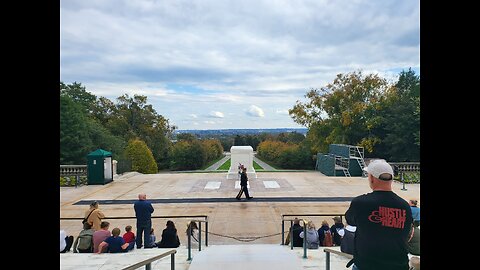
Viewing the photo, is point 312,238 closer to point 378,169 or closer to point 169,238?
point 169,238

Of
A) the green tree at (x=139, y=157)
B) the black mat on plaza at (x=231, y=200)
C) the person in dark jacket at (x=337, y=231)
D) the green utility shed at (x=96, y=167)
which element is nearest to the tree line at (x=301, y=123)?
the green tree at (x=139, y=157)

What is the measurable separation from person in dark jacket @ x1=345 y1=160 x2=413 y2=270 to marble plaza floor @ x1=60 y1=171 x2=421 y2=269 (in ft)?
12.0

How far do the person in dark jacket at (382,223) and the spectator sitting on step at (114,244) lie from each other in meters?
4.84

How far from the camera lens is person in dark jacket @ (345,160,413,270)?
9.00ft

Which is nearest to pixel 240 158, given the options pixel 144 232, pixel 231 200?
pixel 231 200

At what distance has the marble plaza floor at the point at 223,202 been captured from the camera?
10.1m

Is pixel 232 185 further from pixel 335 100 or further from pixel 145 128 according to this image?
pixel 145 128

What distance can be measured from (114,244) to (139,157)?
26.9 meters

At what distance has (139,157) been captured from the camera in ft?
108

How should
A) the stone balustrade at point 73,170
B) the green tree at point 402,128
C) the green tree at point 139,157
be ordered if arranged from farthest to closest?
1. the green tree at point 139,157
2. the green tree at point 402,128
3. the stone balustrade at point 73,170

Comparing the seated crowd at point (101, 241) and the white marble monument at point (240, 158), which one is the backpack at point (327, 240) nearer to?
the seated crowd at point (101, 241)

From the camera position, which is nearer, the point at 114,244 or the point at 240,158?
the point at 114,244

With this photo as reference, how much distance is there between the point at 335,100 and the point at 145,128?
17.1m
